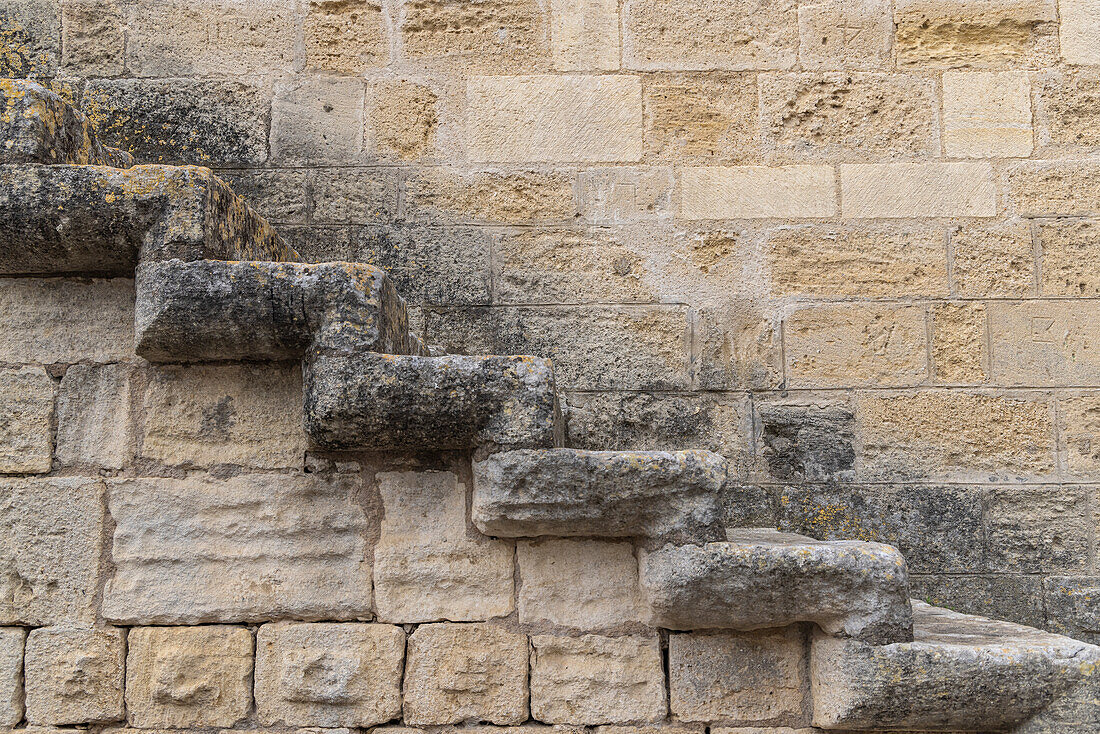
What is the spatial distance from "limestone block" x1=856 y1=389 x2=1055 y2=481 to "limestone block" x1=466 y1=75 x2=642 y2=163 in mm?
1374

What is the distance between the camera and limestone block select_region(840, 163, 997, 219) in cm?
338

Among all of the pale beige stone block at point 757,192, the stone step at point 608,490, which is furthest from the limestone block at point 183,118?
the stone step at point 608,490

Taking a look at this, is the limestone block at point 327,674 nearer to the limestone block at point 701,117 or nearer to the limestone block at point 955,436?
the limestone block at point 955,436

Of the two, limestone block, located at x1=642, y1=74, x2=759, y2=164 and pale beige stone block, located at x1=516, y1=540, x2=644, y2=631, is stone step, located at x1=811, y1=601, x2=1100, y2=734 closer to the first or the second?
pale beige stone block, located at x1=516, y1=540, x2=644, y2=631

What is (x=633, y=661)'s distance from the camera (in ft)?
6.75

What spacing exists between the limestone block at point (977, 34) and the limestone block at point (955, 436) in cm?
134

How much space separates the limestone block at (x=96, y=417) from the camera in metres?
2.10

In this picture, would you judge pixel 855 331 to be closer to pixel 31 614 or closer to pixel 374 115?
pixel 374 115

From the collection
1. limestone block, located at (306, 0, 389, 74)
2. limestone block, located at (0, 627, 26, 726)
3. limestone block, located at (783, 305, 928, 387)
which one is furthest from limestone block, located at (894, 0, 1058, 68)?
limestone block, located at (0, 627, 26, 726)

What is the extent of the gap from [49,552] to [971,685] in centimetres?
208

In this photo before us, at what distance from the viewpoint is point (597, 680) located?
6.74 feet

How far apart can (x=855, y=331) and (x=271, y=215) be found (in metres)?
2.27

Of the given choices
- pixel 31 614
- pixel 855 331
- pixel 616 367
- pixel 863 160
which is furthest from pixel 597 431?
pixel 31 614

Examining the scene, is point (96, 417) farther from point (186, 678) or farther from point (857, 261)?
point (857, 261)
